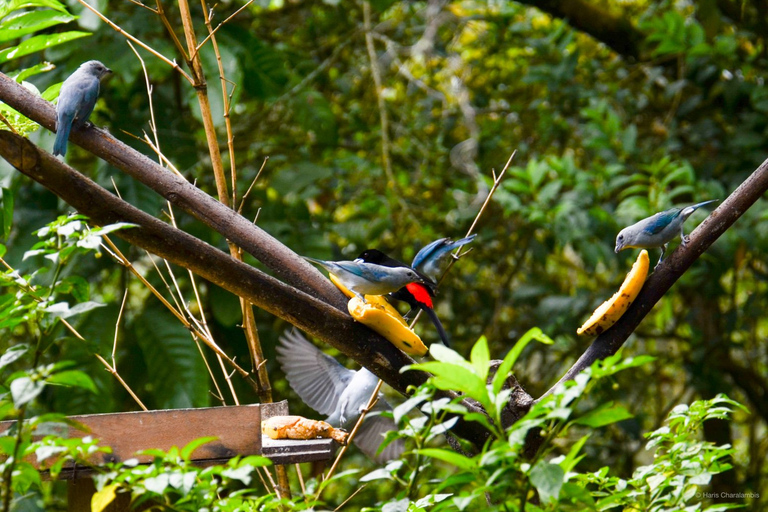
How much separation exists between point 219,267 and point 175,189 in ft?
1.13

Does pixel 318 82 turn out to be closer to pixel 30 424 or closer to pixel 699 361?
pixel 699 361

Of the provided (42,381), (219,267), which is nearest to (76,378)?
(42,381)

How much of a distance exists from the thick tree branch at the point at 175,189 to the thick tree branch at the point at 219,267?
0.58ft

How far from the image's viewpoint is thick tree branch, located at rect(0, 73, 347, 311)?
1.50 meters

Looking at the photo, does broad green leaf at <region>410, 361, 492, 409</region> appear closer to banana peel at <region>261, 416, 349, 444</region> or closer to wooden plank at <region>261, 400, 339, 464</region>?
wooden plank at <region>261, 400, 339, 464</region>

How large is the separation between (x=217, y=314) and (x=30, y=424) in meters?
2.28

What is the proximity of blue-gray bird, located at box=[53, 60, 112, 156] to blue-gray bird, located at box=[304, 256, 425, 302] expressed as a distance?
58cm

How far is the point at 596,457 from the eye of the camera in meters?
4.12

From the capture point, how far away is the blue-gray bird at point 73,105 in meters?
1.58

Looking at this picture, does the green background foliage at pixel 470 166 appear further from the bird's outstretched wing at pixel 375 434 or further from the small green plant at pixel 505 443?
the small green plant at pixel 505 443

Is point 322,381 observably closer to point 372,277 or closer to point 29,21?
point 372,277

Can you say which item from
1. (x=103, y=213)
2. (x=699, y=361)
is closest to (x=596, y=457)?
(x=699, y=361)

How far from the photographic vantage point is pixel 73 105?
1649 mm

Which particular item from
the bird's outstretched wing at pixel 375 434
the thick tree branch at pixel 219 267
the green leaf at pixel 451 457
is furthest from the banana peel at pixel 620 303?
the bird's outstretched wing at pixel 375 434
